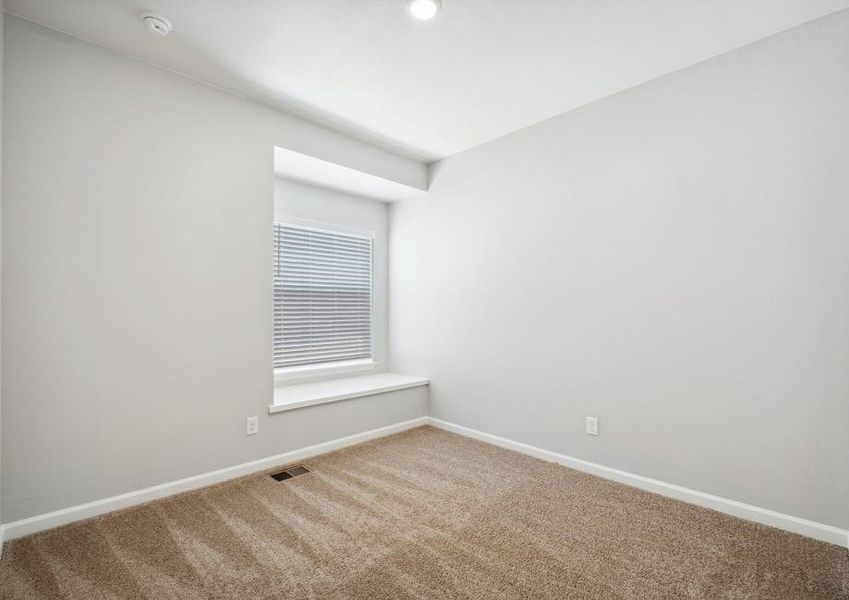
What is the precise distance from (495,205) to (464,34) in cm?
149

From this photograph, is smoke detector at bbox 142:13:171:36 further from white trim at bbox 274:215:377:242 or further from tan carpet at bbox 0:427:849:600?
tan carpet at bbox 0:427:849:600

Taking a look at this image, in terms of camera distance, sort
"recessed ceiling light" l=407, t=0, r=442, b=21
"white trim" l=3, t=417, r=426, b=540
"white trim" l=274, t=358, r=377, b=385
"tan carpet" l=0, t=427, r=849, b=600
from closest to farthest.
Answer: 1. "tan carpet" l=0, t=427, r=849, b=600
2. "recessed ceiling light" l=407, t=0, r=442, b=21
3. "white trim" l=3, t=417, r=426, b=540
4. "white trim" l=274, t=358, r=377, b=385

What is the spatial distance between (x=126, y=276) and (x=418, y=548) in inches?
87.2

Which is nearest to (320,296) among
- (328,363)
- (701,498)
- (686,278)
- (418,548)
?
(328,363)

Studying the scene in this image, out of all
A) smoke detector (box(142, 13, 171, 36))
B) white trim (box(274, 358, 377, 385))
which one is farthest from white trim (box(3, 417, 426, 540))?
smoke detector (box(142, 13, 171, 36))

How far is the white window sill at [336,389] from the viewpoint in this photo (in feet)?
10.1

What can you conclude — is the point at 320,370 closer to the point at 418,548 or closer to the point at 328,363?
the point at 328,363

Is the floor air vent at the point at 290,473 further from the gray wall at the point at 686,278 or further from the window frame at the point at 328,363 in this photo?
the gray wall at the point at 686,278

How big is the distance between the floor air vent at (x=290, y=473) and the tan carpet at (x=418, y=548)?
11 centimetres

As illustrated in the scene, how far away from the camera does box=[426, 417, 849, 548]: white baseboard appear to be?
1990 mm

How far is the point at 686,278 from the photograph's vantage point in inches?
95.8

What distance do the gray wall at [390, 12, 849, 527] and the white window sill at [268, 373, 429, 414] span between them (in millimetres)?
706

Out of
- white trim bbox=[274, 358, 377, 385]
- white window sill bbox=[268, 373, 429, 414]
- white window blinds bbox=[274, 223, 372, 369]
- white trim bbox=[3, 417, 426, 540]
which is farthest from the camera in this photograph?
white window blinds bbox=[274, 223, 372, 369]

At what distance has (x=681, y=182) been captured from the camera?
96.7 inches
